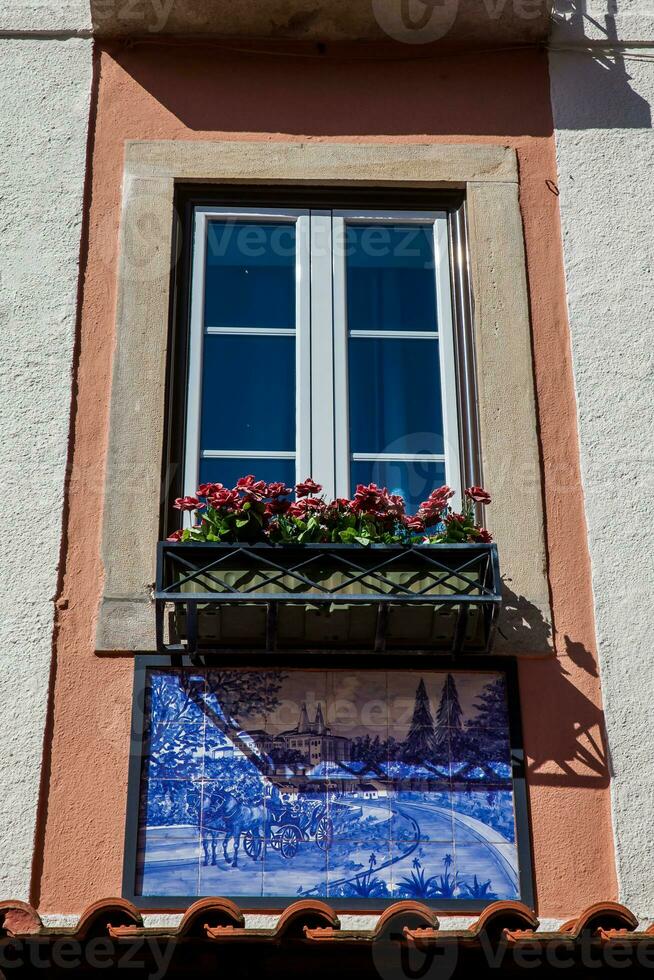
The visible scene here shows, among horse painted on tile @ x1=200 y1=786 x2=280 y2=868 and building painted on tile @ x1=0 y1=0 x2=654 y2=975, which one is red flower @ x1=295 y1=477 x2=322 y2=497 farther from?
horse painted on tile @ x1=200 y1=786 x2=280 y2=868

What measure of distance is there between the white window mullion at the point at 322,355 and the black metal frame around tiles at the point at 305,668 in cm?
86

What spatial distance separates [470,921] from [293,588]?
140 centimetres

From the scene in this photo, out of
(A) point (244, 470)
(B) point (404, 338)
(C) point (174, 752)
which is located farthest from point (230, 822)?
(B) point (404, 338)

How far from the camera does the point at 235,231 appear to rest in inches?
290

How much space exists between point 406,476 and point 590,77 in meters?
2.28

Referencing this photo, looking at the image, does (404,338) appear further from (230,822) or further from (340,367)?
(230,822)

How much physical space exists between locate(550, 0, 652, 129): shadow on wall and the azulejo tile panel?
114 inches

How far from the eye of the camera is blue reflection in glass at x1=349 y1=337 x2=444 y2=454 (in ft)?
22.9

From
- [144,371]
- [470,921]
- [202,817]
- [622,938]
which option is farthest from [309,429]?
[622,938]

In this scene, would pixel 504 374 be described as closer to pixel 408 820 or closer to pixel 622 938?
pixel 408 820

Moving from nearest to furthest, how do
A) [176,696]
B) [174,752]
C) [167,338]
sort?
[174,752] < [176,696] < [167,338]

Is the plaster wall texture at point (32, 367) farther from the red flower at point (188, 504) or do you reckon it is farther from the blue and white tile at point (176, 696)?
the red flower at point (188, 504)

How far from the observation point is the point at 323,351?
23.2 feet

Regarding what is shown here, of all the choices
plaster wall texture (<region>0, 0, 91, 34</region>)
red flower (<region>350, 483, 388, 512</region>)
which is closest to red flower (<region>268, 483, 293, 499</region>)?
red flower (<region>350, 483, 388, 512</region>)
